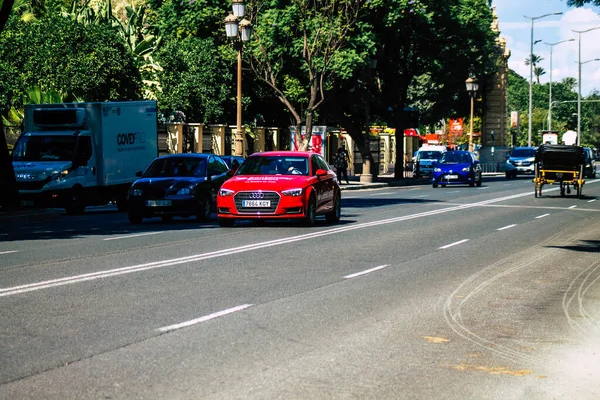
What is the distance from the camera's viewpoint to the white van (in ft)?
215

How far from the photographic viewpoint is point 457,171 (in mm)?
50719

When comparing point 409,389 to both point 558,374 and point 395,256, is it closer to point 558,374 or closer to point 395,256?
point 558,374

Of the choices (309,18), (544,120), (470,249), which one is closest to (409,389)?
(470,249)

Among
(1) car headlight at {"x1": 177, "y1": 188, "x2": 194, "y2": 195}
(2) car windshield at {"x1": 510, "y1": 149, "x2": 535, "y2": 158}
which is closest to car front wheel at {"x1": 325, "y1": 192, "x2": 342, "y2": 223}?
(1) car headlight at {"x1": 177, "y1": 188, "x2": 194, "y2": 195}

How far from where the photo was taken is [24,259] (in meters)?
14.9

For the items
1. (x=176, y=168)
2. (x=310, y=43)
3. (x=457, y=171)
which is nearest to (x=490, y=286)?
(x=176, y=168)

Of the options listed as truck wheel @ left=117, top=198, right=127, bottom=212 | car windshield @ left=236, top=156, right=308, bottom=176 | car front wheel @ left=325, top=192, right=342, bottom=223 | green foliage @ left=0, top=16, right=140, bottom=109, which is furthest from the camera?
→ green foliage @ left=0, top=16, right=140, bottom=109

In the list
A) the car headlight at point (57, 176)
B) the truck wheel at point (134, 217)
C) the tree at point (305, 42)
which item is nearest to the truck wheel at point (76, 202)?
the car headlight at point (57, 176)

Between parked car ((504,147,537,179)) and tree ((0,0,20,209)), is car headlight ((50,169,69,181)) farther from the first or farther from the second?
parked car ((504,147,537,179))

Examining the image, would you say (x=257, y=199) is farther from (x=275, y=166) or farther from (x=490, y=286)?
(x=490, y=286)

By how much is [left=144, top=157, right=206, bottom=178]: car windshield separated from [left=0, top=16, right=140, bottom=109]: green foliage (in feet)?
65.4

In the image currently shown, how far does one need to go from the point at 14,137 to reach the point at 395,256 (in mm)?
26738

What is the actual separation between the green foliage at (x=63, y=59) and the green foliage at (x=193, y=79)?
7987 millimetres

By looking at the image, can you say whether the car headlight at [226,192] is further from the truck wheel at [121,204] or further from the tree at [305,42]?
the tree at [305,42]
